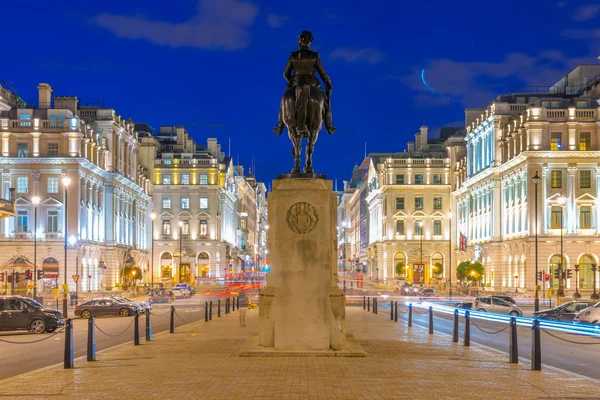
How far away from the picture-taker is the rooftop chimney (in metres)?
Answer: 91.1

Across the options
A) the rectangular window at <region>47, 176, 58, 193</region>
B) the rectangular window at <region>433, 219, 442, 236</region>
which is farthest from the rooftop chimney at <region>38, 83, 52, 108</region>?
the rectangular window at <region>433, 219, 442, 236</region>

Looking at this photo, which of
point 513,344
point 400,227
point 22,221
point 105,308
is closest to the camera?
point 513,344

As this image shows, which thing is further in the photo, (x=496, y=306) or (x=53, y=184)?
(x=53, y=184)

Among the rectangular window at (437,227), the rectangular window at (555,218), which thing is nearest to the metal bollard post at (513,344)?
the rectangular window at (555,218)

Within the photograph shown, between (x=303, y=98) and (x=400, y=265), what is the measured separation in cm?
10862

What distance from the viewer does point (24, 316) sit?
110 ft

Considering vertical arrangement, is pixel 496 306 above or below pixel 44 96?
below

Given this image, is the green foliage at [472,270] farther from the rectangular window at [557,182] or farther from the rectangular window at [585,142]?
the rectangular window at [585,142]

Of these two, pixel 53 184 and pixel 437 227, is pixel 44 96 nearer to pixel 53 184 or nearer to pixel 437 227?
pixel 53 184

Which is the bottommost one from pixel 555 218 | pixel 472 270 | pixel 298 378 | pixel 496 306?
pixel 496 306

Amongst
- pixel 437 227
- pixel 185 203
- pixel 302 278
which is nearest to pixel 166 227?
pixel 185 203

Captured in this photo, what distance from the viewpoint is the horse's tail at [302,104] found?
2062cm

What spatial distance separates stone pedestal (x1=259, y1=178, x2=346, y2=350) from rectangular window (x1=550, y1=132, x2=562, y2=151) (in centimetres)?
7388

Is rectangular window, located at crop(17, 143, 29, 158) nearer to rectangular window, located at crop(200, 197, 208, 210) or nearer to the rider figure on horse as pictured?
rectangular window, located at crop(200, 197, 208, 210)
